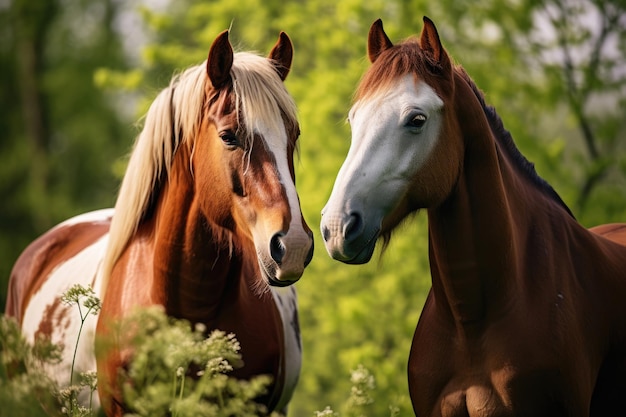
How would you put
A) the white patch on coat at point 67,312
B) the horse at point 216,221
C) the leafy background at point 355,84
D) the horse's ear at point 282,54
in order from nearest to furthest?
the horse at point 216,221 → the horse's ear at point 282,54 → the white patch on coat at point 67,312 → the leafy background at point 355,84

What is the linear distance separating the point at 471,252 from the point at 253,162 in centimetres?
111

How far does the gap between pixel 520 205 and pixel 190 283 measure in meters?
1.71

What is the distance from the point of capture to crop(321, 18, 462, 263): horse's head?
3.44 m

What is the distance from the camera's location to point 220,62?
4117 millimetres

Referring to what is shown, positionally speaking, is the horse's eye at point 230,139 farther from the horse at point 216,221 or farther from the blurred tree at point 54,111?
the blurred tree at point 54,111

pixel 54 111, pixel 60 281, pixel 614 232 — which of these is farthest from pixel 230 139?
pixel 54 111

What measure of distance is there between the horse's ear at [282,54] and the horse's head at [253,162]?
0.14 m

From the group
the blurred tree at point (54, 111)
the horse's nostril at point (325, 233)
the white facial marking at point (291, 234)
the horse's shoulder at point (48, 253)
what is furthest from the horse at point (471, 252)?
the blurred tree at point (54, 111)

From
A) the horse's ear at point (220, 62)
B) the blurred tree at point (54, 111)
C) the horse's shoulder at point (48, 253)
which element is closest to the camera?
the horse's ear at point (220, 62)

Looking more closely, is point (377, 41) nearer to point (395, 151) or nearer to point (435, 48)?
point (435, 48)

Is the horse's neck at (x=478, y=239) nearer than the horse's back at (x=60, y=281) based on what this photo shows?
Yes

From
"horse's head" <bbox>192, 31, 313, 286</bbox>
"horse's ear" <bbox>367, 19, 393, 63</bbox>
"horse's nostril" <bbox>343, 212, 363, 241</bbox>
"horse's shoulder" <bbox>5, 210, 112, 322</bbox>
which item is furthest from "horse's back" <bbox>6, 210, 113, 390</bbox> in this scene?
"horse's ear" <bbox>367, 19, 393, 63</bbox>

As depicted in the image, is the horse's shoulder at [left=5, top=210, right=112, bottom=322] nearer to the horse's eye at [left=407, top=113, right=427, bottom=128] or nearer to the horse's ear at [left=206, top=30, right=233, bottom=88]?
the horse's ear at [left=206, top=30, right=233, bottom=88]

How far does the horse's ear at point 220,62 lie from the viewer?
406 cm
